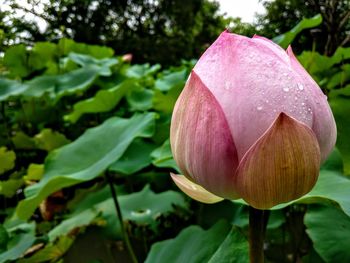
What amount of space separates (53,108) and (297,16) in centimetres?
82

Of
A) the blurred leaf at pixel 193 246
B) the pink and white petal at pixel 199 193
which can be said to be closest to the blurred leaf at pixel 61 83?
the blurred leaf at pixel 193 246

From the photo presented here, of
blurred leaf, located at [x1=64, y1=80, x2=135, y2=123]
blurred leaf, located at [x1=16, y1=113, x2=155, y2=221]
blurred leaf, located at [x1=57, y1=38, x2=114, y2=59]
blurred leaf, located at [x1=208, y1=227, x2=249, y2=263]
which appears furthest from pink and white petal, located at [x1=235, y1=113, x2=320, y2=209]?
blurred leaf, located at [x1=57, y1=38, x2=114, y2=59]

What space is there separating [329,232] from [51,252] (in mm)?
430

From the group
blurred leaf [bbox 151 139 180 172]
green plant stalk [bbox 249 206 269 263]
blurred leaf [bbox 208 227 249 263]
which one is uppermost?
green plant stalk [bbox 249 206 269 263]

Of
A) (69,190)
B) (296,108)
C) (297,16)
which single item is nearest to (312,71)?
(297,16)

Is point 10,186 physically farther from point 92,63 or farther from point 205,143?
point 205,143

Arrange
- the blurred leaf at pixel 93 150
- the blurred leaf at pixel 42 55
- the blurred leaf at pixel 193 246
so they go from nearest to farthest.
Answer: the blurred leaf at pixel 193 246
the blurred leaf at pixel 93 150
the blurred leaf at pixel 42 55

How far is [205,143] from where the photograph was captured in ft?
1.00

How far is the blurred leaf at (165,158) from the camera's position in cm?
65

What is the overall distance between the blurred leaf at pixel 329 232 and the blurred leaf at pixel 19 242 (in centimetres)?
36

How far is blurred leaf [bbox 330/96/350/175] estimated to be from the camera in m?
0.64

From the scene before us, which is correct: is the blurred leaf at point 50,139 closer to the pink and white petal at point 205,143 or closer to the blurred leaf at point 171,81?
the blurred leaf at point 171,81

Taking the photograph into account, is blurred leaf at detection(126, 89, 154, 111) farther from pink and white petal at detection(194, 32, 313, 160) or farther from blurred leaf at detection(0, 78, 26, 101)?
pink and white petal at detection(194, 32, 313, 160)

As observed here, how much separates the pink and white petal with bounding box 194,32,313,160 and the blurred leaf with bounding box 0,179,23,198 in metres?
0.77
